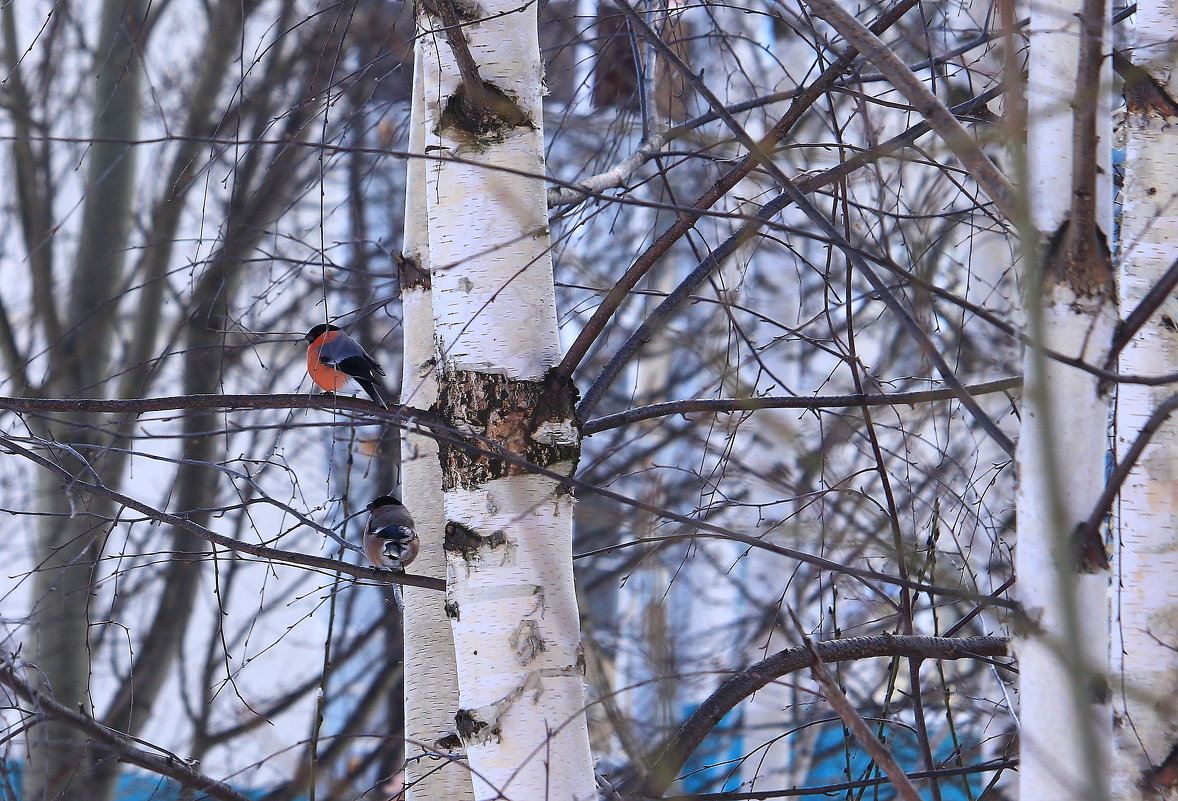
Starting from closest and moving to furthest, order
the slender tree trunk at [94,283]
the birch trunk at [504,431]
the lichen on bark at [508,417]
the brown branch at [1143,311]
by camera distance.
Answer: the brown branch at [1143,311], the birch trunk at [504,431], the lichen on bark at [508,417], the slender tree trunk at [94,283]

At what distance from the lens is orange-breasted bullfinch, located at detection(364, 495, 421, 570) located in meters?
2.16

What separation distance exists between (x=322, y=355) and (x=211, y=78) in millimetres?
2141

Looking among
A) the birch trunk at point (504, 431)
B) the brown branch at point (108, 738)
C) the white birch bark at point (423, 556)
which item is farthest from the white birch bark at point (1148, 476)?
the brown branch at point (108, 738)

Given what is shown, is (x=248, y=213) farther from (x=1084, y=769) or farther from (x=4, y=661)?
(x=1084, y=769)

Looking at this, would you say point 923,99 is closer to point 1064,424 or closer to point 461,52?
point 1064,424

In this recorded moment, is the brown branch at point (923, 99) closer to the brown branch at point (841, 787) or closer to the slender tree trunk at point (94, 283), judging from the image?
the brown branch at point (841, 787)

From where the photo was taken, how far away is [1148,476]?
1.46 metres

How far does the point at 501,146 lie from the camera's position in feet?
5.52

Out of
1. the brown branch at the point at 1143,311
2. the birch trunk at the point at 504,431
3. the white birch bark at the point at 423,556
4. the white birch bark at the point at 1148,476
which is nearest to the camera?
the brown branch at the point at 1143,311

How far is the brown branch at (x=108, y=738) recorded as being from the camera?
1.51 metres

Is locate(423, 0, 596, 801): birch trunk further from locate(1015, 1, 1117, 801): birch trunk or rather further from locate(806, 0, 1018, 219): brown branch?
locate(1015, 1, 1117, 801): birch trunk

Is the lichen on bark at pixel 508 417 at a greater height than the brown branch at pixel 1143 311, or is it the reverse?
the lichen on bark at pixel 508 417

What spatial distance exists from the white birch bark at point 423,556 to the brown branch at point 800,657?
1.51ft

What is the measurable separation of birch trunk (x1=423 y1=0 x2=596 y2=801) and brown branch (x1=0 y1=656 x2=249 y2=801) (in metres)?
0.54
